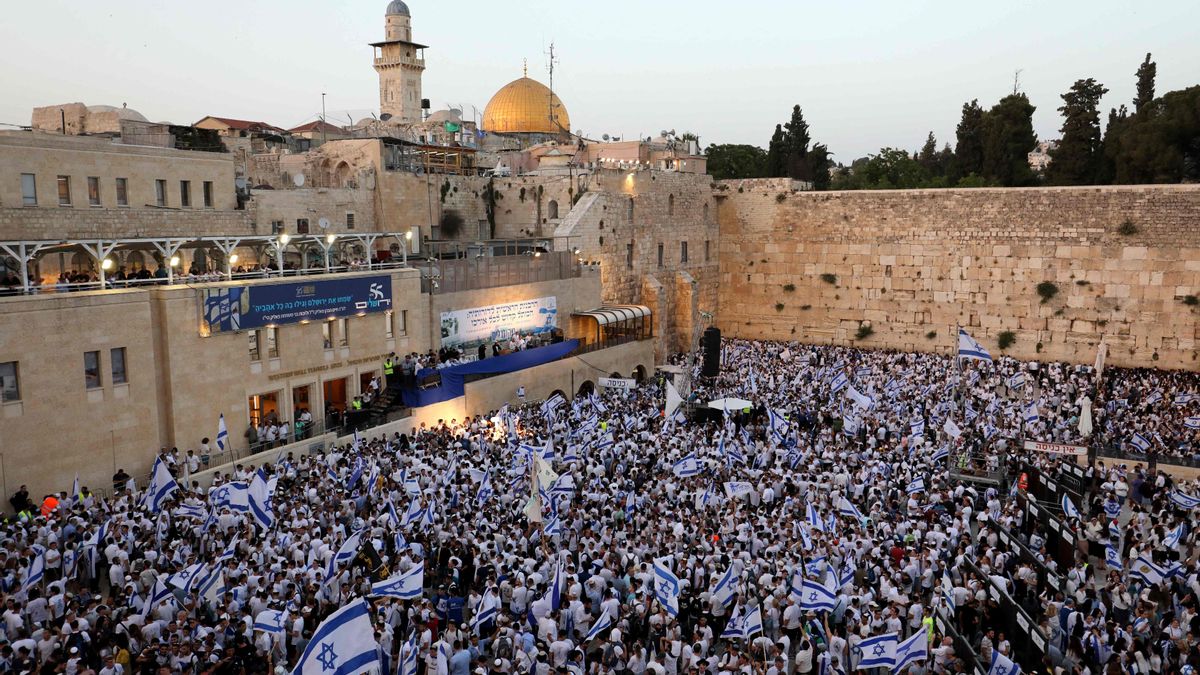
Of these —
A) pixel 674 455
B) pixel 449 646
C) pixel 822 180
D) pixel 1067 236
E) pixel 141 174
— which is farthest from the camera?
pixel 822 180

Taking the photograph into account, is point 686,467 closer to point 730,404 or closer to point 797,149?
point 730,404

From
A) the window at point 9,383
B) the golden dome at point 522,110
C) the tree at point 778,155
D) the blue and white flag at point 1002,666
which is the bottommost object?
the blue and white flag at point 1002,666

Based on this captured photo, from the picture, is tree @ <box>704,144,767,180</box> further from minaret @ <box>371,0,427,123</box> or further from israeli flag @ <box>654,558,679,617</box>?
israeli flag @ <box>654,558,679,617</box>

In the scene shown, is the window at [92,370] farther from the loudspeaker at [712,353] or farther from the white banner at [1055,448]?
the white banner at [1055,448]

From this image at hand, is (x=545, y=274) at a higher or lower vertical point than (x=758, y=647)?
higher

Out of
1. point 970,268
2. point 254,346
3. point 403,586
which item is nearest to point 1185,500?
point 403,586

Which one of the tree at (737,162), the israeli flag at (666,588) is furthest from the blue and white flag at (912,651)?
the tree at (737,162)

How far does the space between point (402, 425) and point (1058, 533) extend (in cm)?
1330

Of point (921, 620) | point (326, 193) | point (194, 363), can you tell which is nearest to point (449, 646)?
point (921, 620)

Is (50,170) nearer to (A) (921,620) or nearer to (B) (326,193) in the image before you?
(B) (326,193)

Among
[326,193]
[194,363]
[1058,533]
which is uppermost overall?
[326,193]

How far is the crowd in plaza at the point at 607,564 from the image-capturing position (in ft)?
31.2

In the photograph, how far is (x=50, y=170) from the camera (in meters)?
19.5

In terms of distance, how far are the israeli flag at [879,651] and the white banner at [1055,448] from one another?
31.9 ft
